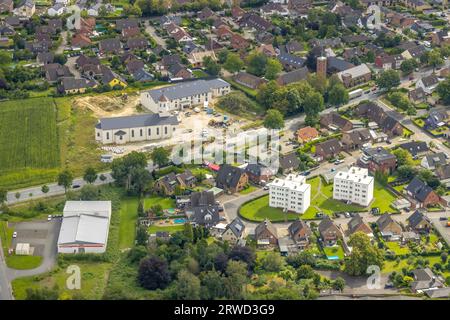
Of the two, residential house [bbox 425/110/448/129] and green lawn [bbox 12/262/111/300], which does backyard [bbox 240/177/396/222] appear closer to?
green lawn [bbox 12/262/111/300]

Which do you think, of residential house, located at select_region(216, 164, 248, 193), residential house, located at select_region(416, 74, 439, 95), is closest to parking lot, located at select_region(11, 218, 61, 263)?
residential house, located at select_region(216, 164, 248, 193)

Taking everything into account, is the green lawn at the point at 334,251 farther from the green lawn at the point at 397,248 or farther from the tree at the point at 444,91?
the tree at the point at 444,91

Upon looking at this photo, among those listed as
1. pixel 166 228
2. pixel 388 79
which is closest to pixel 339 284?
pixel 166 228

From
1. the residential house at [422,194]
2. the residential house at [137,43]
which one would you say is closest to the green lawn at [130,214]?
the residential house at [422,194]

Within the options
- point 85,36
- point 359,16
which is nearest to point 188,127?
point 85,36

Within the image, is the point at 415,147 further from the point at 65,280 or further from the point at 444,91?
the point at 65,280

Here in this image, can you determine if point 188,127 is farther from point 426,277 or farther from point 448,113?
point 426,277

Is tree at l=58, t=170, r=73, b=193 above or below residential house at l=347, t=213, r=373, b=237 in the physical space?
above
